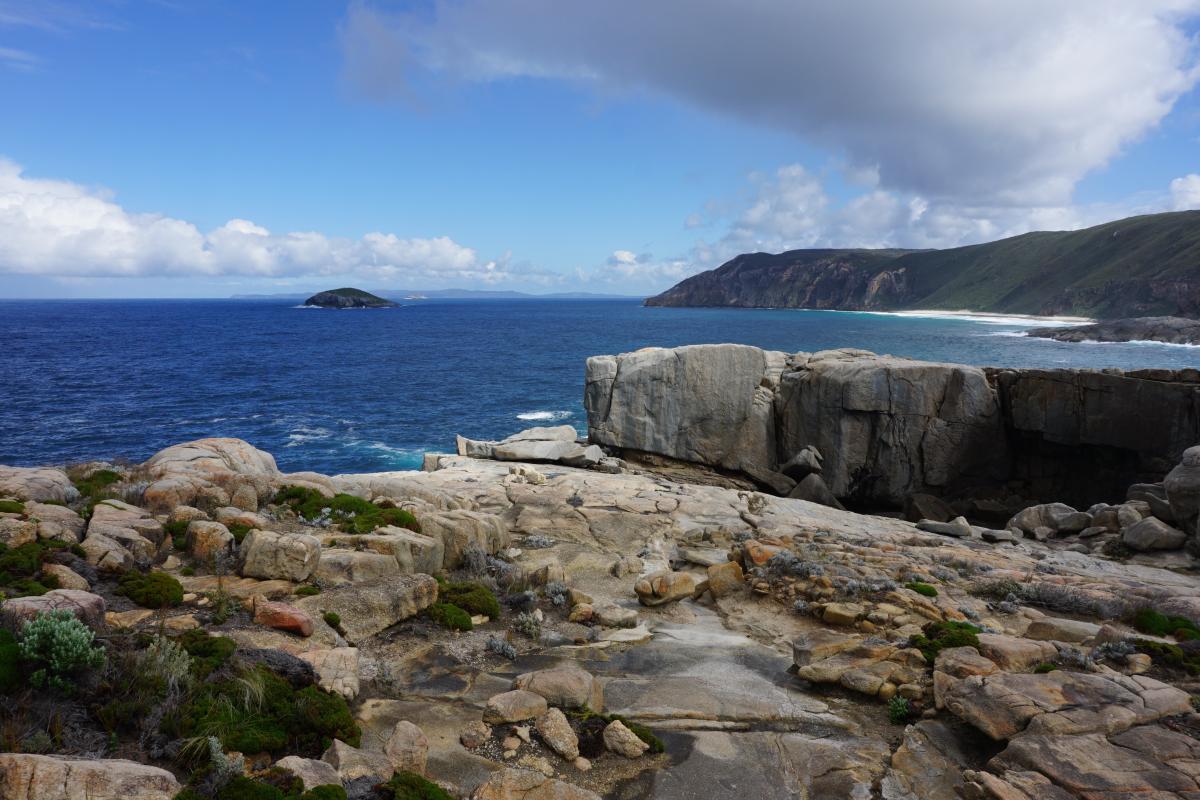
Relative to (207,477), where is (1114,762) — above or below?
below

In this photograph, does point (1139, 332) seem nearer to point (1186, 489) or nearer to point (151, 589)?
point (1186, 489)

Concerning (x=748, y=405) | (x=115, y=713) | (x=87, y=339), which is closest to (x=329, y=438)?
(x=748, y=405)

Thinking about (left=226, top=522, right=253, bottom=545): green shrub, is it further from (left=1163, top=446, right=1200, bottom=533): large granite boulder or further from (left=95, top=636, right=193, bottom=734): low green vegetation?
(left=1163, top=446, right=1200, bottom=533): large granite boulder

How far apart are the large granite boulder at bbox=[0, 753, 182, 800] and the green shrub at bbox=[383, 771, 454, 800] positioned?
2.24 meters

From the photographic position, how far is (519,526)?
2289cm

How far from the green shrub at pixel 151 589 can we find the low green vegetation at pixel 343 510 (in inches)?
199

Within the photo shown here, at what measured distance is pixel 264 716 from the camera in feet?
29.0

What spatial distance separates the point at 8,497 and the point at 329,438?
3675 cm

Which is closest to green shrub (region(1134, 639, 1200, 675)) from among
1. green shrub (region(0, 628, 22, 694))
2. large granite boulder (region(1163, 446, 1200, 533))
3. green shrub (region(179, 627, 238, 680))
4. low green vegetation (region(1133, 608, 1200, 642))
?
low green vegetation (region(1133, 608, 1200, 642))

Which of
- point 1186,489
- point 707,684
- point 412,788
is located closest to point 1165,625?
point 707,684

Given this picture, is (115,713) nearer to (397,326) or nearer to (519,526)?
(519,526)

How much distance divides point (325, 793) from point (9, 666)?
4.30m

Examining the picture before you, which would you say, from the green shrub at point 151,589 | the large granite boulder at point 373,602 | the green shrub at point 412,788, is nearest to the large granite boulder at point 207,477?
the green shrub at point 151,589

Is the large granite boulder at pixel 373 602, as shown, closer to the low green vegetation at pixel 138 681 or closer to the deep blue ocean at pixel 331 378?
the low green vegetation at pixel 138 681
